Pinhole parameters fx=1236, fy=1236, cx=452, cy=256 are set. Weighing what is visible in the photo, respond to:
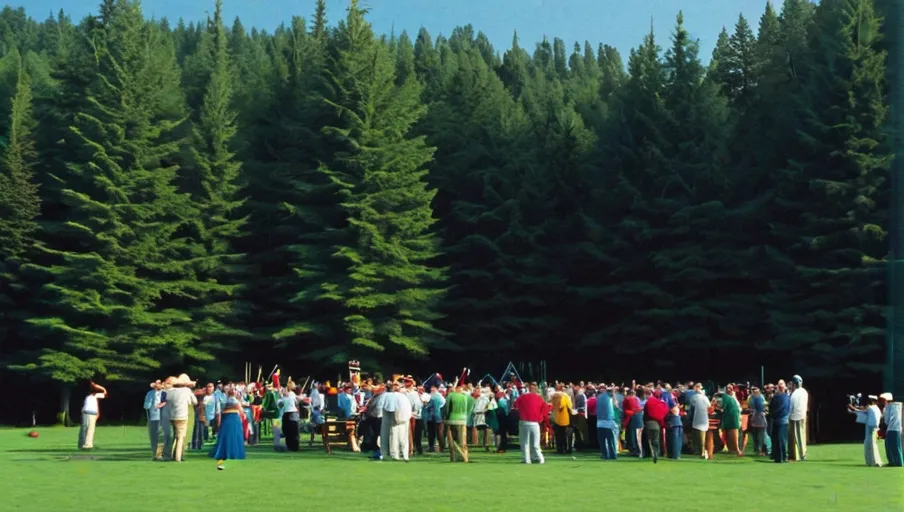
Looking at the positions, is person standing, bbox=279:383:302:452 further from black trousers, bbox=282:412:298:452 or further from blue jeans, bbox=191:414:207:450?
blue jeans, bbox=191:414:207:450

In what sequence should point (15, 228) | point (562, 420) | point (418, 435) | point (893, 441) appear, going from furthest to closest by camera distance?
point (15, 228)
point (418, 435)
point (562, 420)
point (893, 441)

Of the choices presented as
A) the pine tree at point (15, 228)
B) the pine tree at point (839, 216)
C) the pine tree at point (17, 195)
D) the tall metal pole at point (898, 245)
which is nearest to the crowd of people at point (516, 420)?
the tall metal pole at point (898, 245)

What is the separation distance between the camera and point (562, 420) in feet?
95.3

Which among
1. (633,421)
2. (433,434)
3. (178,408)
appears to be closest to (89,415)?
(178,408)

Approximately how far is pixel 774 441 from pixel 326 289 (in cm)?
3069

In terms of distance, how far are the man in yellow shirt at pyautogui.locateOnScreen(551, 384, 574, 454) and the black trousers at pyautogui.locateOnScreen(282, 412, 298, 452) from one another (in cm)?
623

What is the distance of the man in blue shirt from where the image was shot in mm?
26656

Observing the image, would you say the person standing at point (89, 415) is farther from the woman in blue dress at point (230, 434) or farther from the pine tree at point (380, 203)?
the pine tree at point (380, 203)

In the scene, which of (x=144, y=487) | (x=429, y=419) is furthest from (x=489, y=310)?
(x=144, y=487)

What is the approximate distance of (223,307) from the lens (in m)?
56.2

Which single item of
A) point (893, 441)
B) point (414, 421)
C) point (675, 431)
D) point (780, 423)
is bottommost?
point (893, 441)

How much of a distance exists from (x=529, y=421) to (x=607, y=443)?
9.49 ft

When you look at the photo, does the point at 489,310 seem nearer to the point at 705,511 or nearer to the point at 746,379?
the point at 746,379

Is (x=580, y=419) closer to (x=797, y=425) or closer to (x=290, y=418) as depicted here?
(x=797, y=425)
